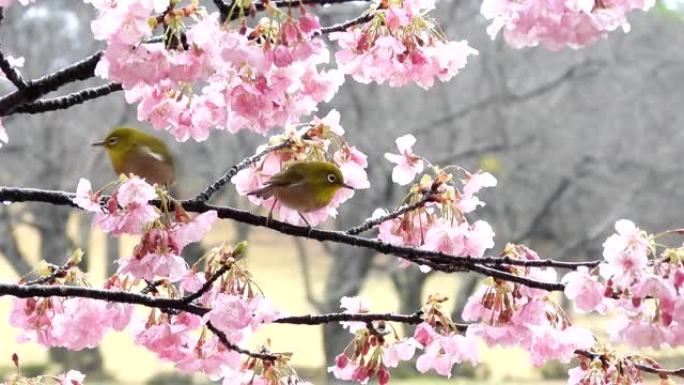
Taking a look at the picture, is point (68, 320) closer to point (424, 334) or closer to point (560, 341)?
point (424, 334)

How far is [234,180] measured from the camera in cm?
89

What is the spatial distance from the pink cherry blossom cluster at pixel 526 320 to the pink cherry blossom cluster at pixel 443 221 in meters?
0.05

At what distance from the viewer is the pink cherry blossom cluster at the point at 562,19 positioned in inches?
23.0

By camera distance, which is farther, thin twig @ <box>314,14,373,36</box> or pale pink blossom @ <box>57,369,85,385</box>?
pale pink blossom @ <box>57,369,85,385</box>

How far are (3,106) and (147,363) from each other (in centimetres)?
262

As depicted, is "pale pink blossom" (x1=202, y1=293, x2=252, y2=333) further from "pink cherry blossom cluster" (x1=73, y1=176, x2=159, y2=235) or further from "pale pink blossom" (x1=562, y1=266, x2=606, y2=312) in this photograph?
"pale pink blossom" (x1=562, y1=266, x2=606, y2=312)

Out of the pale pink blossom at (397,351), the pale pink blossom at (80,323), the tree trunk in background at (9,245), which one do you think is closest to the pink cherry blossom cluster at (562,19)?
the pale pink blossom at (397,351)

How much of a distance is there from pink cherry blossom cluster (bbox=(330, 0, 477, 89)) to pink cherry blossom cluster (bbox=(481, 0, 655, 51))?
0.14 meters

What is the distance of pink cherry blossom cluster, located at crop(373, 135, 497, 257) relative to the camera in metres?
0.83

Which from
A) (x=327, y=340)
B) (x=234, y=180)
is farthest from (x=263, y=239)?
(x=234, y=180)

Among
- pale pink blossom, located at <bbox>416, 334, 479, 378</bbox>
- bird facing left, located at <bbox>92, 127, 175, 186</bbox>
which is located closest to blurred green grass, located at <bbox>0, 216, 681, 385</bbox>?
bird facing left, located at <bbox>92, 127, 175, 186</bbox>

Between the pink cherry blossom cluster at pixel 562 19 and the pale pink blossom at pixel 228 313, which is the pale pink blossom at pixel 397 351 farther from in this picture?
the pink cherry blossom cluster at pixel 562 19

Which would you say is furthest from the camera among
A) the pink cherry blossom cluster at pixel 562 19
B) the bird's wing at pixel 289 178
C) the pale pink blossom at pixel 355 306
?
the pale pink blossom at pixel 355 306

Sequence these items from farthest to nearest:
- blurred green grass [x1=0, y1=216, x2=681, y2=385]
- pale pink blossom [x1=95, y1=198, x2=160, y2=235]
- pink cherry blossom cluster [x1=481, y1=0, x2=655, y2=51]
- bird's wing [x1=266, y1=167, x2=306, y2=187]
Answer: blurred green grass [x1=0, y1=216, x2=681, y2=385] < bird's wing [x1=266, y1=167, x2=306, y2=187] < pale pink blossom [x1=95, y1=198, x2=160, y2=235] < pink cherry blossom cluster [x1=481, y1=0, x2=655, y2=51]
